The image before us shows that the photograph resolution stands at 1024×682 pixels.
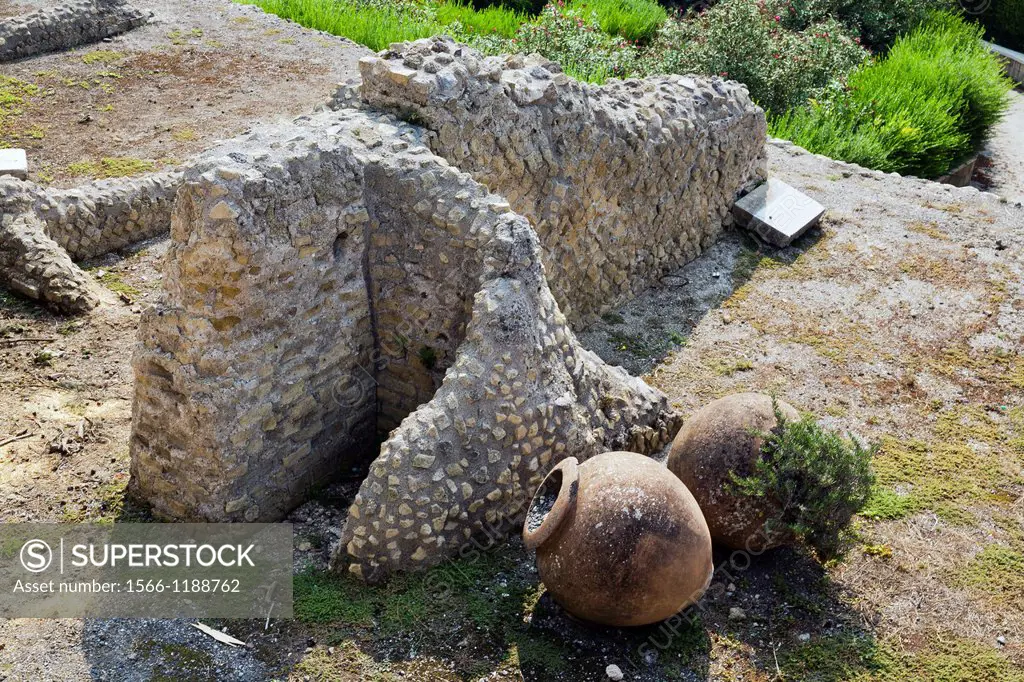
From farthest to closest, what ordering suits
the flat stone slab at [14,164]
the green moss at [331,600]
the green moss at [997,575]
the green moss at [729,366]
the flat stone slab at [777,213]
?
the flat stone slab at [777,213]
the flat stone slab at [14,164]
the green moss at [729,366]
the green moss at [997,575]
the green moss at [331,600]

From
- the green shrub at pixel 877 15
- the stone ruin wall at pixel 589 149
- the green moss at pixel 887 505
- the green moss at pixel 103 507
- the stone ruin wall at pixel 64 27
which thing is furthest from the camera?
the green shrub at pixel 877 15

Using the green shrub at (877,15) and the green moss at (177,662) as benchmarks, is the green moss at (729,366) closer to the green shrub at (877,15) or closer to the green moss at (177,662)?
the green moss at (177,662)

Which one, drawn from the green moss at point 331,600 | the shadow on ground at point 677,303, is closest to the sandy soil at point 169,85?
the shadow on ground at point 677,303

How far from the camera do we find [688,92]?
9312mm

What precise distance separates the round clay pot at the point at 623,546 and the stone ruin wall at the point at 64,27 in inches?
468

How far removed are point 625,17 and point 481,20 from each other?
257cm

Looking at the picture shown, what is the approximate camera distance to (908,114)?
1305 cm

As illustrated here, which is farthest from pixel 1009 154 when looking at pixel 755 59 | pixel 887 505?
pixel 887 505

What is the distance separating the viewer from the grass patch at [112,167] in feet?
34.6

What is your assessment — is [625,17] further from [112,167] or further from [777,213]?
[112,167]

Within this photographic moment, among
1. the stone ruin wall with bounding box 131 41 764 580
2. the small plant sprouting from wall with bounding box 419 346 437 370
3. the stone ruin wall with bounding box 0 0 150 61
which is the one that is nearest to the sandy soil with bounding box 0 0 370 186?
the stone ruin wall with bounding box 0 0 150 61

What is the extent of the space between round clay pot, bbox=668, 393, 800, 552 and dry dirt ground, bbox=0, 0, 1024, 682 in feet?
0.81

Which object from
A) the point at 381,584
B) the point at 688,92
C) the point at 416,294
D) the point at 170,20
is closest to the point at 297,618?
the point at 381,584

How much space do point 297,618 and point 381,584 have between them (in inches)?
19.1
